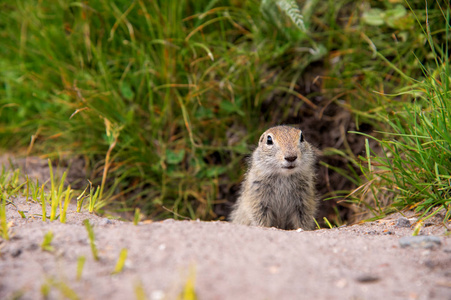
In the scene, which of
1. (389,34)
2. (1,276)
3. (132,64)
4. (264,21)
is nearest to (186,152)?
(132,64)

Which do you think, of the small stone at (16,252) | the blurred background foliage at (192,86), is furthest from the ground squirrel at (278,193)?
the small stone at (16,252)

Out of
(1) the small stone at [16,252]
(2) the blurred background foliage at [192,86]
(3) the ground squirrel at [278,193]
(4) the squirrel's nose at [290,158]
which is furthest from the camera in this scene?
(2) the blurred background foliage at [192,86]

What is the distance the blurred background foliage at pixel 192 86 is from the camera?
5.01 meters

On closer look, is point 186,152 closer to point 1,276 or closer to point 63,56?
point 63,56

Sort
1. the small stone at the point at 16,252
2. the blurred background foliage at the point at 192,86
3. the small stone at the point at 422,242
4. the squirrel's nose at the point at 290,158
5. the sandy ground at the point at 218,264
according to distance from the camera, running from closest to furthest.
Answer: the sandy ground at the point at 218,264 < the small stone at the point at 16,252 < the small stone at the point at 422,242 < the squirrel's nose at the point at 290,158 < the blurred background foliage at the point at 192,86

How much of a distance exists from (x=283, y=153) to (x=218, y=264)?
2.02m

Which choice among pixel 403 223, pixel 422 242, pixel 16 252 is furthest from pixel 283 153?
pixel 16 252

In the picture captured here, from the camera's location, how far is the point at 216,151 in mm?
5566

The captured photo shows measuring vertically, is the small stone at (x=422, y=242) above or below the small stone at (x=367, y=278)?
below

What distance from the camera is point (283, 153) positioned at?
13.0 feet

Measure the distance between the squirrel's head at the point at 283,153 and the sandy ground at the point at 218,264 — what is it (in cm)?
125

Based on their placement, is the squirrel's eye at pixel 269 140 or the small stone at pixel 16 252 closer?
the small stone at pixel 16 252

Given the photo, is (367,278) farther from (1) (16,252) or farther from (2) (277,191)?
(2) (277,191)

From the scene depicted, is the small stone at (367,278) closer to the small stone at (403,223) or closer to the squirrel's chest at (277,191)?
the small stone at (403,223)
